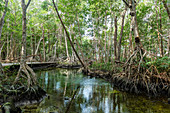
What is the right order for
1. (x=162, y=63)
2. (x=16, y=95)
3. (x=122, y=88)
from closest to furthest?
1. (x=16, y=95)
2. (x=162, y=63)
3. (x=122, y=88)

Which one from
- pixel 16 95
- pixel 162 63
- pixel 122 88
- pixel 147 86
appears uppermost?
pixel 162 63

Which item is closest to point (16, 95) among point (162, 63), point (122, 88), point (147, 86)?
point (122, 88)

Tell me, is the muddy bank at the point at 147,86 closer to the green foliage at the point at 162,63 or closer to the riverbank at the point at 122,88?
the riverbank at the point at 122,88

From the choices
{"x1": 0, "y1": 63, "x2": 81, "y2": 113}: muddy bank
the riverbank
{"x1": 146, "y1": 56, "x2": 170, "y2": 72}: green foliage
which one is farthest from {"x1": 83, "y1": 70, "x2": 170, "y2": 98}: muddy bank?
{"x1": 0, "y1": 63, "x2": 81, "y2": 113}: muddy bank

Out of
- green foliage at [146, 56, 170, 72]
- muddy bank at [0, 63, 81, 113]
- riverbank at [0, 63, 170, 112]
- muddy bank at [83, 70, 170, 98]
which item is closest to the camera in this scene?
muddy bank at [0, 63, 81, 113]

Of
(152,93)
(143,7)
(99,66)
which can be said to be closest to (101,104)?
(152,93)

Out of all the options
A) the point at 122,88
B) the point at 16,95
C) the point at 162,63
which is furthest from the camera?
the point at 122,88

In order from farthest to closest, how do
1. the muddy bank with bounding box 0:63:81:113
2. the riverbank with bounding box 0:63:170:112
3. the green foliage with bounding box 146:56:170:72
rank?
the green foliage with bounding box 146:56:170:72, the riverbank with bounding box 0:63:170:112, the muddy bank with bounding box 0:63:81:113

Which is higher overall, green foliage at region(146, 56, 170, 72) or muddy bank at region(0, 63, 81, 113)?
green foliage at region(146, 56, 170, 72)

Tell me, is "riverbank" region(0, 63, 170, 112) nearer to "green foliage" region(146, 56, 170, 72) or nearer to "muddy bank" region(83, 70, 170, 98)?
"muddy bank" region(83, 70, 170, 98)

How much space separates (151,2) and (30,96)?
49.8 ft

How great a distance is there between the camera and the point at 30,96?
158 inches

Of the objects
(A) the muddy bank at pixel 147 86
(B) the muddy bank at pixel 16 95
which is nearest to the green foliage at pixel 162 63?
(A) the muddy bank at pixel 147 86

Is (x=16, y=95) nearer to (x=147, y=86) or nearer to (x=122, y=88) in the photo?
(x=122, y=88)
